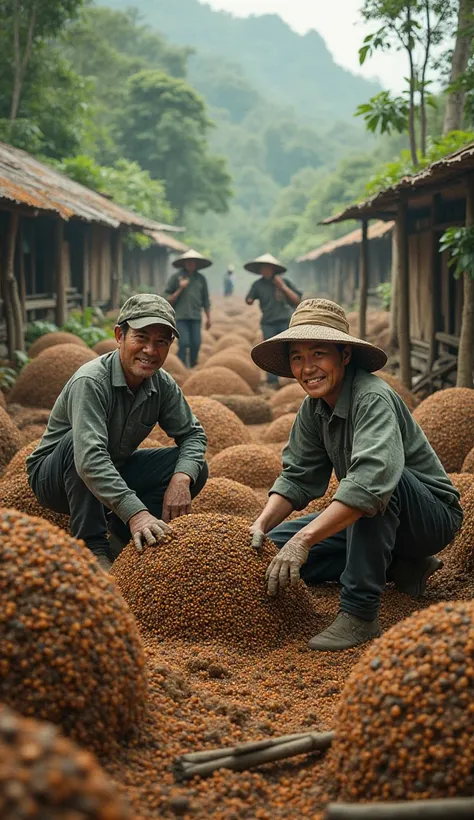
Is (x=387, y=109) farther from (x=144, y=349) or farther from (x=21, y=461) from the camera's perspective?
(x=144, y=349)

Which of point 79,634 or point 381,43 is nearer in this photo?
point 79,634

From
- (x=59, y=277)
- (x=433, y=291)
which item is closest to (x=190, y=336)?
(x=59, y=277)

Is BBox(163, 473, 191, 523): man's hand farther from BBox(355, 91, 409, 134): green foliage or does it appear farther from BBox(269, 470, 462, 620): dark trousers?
BBox(355, 91, 409, 134): green foliage

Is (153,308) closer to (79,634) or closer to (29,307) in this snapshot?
(79,634)

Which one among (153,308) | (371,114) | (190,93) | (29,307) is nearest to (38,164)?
(29,307)

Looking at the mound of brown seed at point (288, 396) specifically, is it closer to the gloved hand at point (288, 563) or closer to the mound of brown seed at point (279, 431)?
the mound of brown seed at point (279, 431)

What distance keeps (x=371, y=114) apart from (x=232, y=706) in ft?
32.2

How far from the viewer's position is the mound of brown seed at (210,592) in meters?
3.28

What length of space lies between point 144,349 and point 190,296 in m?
7.47

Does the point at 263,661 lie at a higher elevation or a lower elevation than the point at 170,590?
lower

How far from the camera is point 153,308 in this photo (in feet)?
12.3

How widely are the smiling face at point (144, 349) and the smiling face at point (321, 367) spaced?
688mm

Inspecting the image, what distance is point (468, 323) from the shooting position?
724 cm

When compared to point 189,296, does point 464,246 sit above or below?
above
